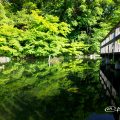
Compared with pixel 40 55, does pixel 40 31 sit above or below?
above

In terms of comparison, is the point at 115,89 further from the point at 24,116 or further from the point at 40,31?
the point at 40,31

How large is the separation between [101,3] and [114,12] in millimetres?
2125

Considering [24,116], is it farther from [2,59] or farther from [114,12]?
[114,12]

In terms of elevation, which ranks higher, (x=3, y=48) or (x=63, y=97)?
(x=3, y=48)

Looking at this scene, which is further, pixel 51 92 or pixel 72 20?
pixel 72 20

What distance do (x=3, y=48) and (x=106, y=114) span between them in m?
18.8

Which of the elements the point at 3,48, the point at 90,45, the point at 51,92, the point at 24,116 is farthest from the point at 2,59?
the point at 24,116

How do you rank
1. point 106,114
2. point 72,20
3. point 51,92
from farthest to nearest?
point 72,20, point 51,92, point 106,114

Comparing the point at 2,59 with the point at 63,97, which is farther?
the point at 2,59

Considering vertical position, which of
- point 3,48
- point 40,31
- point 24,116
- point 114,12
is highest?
point 114,12

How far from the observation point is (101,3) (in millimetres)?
35156

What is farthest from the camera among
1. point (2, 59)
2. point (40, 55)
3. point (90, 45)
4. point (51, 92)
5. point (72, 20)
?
point (72, 20)

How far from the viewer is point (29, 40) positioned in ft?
83.8

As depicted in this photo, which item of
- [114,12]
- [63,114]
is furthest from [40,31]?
[63,114]
